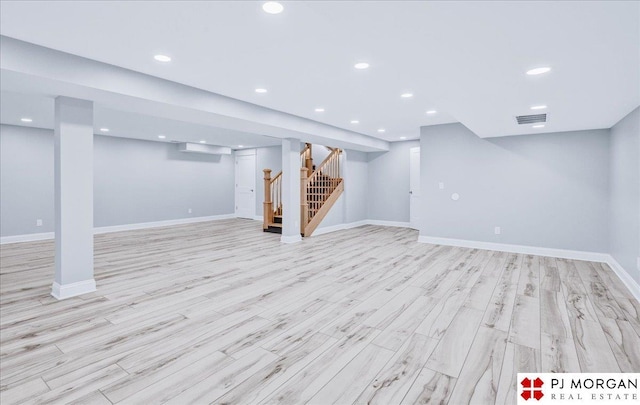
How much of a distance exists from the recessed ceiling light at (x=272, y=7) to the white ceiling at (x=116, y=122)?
2.78 meters

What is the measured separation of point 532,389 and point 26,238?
858 cm

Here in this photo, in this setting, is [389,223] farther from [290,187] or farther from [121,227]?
[121,227]

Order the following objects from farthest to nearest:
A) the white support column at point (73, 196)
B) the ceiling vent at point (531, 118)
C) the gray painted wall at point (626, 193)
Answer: the ceiling vent at point (531, 118), the gray painted wall at point (626, 193), the white support column at point (73, 196)

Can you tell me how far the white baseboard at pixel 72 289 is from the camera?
329 centimetres

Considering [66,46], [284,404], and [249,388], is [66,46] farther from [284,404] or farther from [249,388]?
[284,404]

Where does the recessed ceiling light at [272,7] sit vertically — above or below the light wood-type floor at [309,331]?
above

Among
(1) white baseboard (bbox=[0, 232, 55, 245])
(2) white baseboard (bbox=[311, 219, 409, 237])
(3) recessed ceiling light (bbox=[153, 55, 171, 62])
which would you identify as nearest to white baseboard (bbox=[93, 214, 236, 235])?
(1) white baseboard (bbox=[0, 232, 55, 245])

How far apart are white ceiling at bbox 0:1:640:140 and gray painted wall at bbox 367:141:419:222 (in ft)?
14.9

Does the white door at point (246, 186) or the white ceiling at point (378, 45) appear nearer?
the white ceiling at point (378, 45)

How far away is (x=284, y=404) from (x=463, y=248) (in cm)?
493

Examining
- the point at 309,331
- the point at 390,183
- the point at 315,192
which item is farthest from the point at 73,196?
the point at 390,183

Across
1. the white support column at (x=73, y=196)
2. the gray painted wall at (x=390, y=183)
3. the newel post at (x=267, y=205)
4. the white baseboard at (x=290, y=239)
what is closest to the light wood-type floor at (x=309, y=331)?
the white support column at (x=73, y=196)

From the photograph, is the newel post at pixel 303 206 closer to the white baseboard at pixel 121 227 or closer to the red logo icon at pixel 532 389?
the white baseboard at pixel 121 227

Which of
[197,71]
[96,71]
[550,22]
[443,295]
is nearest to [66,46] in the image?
[96,71]
